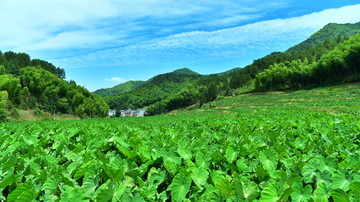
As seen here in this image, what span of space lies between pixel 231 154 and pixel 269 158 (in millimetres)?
362

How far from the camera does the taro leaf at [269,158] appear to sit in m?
1.78

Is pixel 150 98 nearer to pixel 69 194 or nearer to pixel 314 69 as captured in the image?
pixel 314 69

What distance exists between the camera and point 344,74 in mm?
62000

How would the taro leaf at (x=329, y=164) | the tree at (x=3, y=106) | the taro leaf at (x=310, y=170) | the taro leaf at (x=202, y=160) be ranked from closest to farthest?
the taro leaf at (x=310, y=170) → the taro leaf at (x=329, y=164) → the taro leaf at (x=202, y=160) → the tree at (x=3, y=106)

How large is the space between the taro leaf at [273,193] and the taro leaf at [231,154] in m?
0.73

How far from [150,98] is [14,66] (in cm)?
11903

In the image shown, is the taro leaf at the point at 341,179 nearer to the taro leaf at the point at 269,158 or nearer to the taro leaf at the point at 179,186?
the taro leaf at the point at 269,158

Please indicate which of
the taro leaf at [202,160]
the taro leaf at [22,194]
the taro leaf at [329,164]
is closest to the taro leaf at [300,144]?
the taro leaf at [329,164]

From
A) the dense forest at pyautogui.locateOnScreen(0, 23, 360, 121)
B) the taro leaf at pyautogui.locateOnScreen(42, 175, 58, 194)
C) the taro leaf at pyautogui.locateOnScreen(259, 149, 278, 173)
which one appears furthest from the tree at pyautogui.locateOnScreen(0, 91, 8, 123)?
the taro leaf at pyautogui.locateOnScreen(259, 149, 278, 173)

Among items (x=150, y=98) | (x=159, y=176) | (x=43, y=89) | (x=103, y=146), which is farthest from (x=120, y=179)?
(x=150, y=98)

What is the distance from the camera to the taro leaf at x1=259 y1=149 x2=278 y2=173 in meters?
1.78

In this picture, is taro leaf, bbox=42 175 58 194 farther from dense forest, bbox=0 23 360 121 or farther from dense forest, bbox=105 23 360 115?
dense forest, bbox=105 23 360 115

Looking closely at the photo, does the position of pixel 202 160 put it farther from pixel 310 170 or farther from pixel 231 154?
pixel 310 170

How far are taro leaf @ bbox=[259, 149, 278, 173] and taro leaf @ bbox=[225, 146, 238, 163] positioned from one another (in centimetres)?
27
